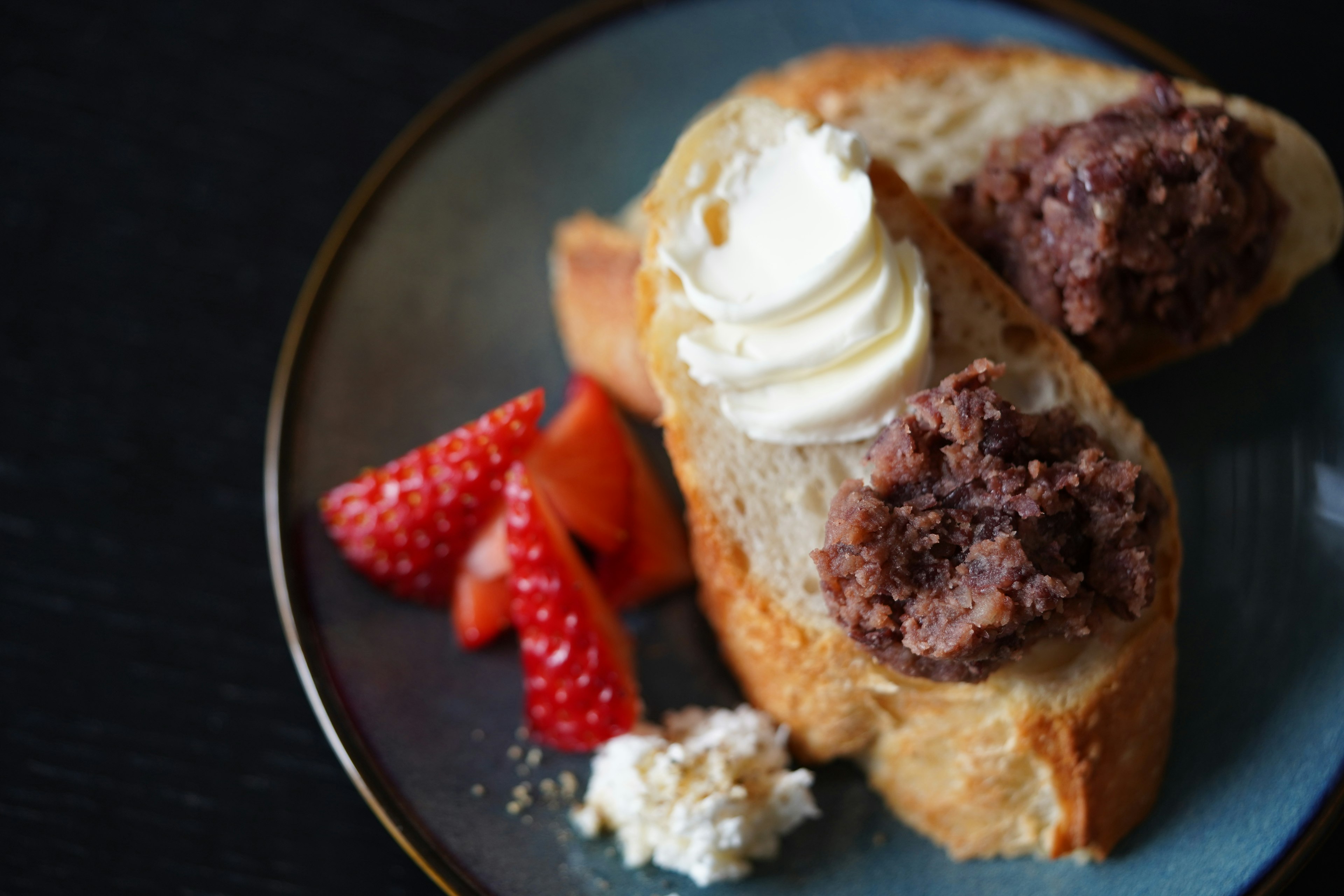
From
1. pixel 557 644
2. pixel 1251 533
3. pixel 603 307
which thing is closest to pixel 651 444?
pixel 603 307

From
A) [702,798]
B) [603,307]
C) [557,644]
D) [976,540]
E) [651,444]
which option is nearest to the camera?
[976,540]

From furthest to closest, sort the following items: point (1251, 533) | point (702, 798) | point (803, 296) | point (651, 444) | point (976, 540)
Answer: point (651, 444) < point (1251, 533) < point (702, 798) < point (803, 296) < point (976, 540)

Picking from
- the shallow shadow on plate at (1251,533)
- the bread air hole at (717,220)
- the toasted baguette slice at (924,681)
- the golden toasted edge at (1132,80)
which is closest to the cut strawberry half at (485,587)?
the toasted baguette slice at (924,681)

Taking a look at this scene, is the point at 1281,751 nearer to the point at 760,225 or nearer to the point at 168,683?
the point at 760,225

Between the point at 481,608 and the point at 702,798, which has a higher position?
the point at 481,608

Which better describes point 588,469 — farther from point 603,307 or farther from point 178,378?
point 178,378

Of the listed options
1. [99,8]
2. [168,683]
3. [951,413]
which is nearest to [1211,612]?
[951,413]

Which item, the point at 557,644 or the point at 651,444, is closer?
the point at 557,644

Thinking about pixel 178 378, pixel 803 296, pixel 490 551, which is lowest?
pixel 490 551
